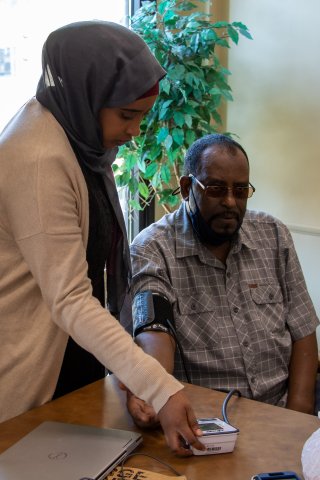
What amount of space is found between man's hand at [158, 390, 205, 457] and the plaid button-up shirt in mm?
644

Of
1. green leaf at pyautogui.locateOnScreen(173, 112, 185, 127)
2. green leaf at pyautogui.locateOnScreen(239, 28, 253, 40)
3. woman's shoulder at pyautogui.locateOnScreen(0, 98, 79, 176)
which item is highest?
green leaf at pyautogui.locateOnScreen(239, 28, 253, 40)

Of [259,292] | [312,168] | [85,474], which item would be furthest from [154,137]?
[85,474]

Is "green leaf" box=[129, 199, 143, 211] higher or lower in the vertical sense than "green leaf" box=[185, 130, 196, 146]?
lower

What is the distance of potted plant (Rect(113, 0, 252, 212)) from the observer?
2.89 m

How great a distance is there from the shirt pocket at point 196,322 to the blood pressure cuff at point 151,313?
52 millimetres

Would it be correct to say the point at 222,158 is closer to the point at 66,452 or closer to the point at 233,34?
the point at 66,452

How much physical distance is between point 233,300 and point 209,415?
56 cm

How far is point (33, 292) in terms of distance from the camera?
4.20ft

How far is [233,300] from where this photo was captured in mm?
1886

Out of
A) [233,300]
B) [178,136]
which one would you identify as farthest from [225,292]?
[178,136]

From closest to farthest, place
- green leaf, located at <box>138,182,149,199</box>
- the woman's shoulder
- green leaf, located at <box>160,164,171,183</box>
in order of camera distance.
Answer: the woman's shoulder < green leaf, located at <box>160,164,171,183</box> < green leaf, located at <box>138,182,149,199</box>

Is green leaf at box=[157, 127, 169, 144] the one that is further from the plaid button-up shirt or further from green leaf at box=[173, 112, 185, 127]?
the plaid button-up shirt

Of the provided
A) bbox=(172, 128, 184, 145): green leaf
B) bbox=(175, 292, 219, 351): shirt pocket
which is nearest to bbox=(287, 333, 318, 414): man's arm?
bbox=(175, 292, 219, 351): shirt pocket

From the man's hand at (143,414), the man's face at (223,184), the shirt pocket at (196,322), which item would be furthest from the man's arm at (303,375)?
the man's hand at (143,414)
